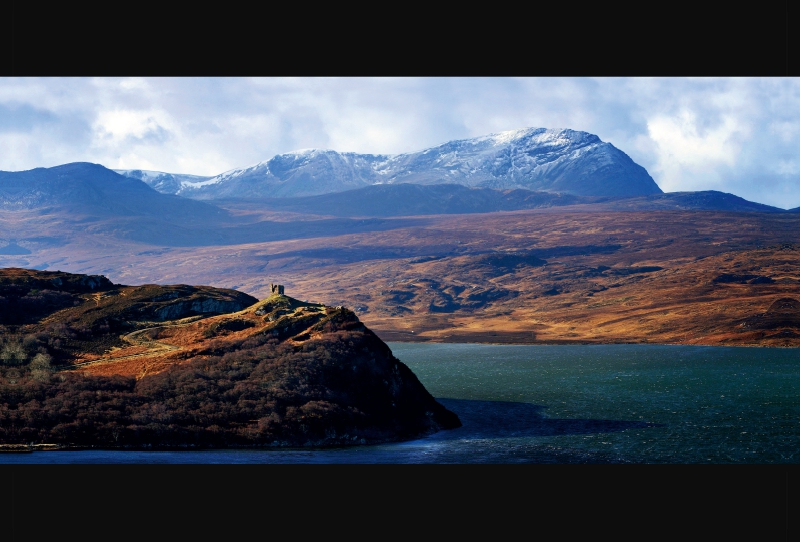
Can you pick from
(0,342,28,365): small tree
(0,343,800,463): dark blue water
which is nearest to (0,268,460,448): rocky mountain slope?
(0,342,28,365): small tree

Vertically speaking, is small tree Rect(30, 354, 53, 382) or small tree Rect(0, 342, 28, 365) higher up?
small tree Rect(0, 342, 28, 365)

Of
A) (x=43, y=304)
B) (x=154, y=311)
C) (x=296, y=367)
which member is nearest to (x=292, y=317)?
(x=296, y=367)

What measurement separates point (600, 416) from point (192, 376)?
37.2 m

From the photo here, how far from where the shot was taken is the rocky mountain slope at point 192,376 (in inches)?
2576

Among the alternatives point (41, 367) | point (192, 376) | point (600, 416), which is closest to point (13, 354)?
point (41, 367)

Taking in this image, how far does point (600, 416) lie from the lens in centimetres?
7825

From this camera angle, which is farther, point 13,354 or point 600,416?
point 600,416

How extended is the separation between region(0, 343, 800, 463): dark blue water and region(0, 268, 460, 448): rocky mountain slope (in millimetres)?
3599

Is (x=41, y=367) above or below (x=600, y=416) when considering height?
above

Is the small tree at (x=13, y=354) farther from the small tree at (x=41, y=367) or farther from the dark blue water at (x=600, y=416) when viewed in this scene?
the dark blue water at (x=600, y=416)

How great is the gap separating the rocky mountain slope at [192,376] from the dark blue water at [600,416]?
3.60 m

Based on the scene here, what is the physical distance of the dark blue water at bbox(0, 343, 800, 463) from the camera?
197 ft

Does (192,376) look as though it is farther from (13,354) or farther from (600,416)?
(600,416)

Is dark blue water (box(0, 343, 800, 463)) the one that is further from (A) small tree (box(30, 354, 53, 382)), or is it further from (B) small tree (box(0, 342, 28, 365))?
(B) small tree (box(0, 342, 28, 365))
